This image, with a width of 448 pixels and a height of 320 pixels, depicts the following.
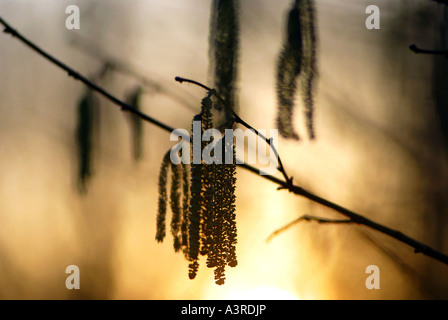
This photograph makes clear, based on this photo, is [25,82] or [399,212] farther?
[25,82]

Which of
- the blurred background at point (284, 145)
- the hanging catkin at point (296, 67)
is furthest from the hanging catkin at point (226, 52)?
the blurred background at point (284, 145)

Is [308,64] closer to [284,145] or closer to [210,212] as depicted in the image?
[210,212]

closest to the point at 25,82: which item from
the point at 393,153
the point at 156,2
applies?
the point at 156,2

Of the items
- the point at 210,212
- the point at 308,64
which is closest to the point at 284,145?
the point at 308,64

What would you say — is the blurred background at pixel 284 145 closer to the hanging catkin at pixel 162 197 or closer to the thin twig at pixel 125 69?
the thin twig at pixel 125 69
